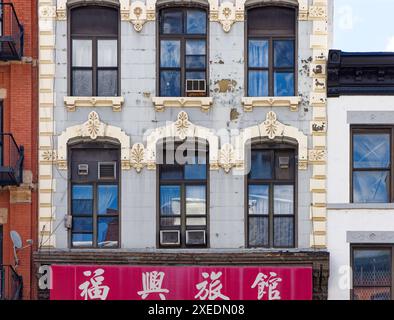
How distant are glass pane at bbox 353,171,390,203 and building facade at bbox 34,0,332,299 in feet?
2.60

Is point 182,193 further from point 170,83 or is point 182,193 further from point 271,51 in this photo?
point 271,51

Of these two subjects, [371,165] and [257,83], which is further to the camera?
[257,83]

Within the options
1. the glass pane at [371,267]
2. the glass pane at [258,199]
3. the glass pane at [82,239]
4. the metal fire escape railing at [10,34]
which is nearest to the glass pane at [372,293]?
the glass pane at [371,267]

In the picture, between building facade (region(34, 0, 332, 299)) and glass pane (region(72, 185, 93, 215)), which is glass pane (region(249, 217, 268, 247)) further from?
glass pane (region(72, 185, 93, 215))

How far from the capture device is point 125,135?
16672 millimetres

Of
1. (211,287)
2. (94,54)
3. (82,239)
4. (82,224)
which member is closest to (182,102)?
(94,54)

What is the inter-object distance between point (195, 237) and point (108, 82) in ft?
12.6

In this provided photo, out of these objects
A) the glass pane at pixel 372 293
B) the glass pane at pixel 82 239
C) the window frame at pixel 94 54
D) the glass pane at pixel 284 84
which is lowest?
the glass pane at pixel 372 293

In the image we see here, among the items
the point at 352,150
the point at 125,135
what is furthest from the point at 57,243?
the point at 352,150

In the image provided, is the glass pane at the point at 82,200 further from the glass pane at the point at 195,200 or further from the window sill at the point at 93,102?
the glass pane at the point at 195,200

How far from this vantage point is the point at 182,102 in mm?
16641

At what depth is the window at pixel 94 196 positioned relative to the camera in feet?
55.0

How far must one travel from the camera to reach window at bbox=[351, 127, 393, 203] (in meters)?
16.8

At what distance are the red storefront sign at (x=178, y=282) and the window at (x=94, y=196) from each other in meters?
0.82
